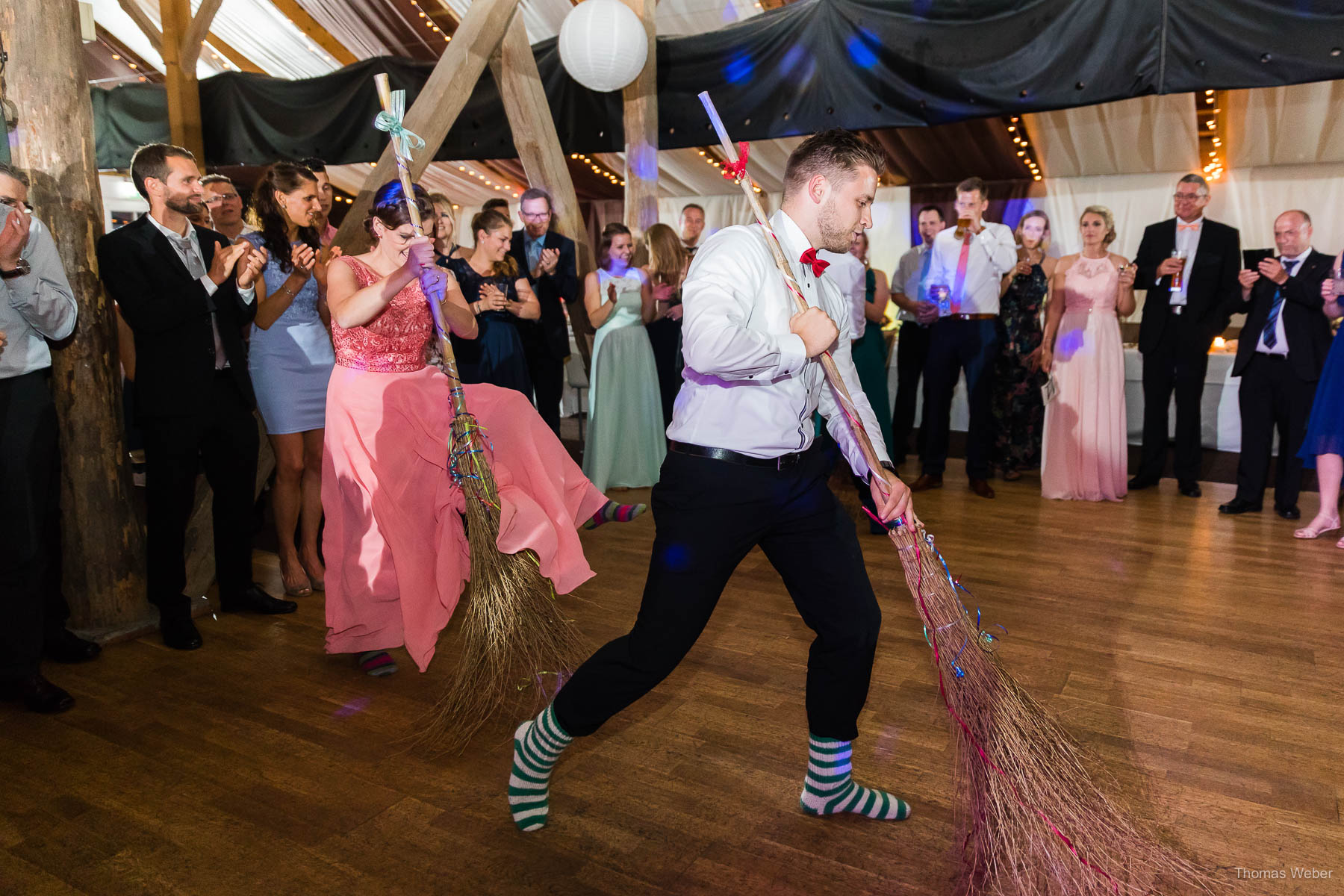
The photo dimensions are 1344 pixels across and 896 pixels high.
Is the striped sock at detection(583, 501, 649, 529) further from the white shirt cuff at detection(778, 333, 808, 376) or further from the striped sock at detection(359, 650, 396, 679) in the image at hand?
the white shirt cuff at detection(778, 333, 808, 376)

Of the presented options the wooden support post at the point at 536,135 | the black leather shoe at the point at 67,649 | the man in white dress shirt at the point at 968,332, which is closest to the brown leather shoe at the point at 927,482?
the man in white dress shirt at the point at 968,332

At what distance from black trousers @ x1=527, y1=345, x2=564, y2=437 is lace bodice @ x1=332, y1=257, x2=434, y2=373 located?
6.81 ft

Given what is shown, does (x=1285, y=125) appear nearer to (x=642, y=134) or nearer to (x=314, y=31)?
(x=642, y=134)

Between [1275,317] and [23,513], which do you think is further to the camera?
[1275,317]

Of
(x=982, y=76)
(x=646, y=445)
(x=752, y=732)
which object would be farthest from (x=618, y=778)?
(x=982, y=76)

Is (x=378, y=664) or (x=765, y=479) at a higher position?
(x=765, y=479)

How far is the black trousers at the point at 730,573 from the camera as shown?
1862 millimetres

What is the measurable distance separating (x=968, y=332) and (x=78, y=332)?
4.70 metres

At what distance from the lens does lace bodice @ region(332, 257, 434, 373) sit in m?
3.09

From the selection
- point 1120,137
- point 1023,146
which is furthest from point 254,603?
point 1120,137

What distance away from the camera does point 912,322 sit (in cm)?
661

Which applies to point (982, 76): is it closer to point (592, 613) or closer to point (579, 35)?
point (579, 35)

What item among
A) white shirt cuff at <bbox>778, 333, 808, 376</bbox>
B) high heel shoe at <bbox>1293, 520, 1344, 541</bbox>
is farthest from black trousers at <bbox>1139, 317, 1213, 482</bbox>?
white shirt cuff at <bbox>778, 333, 808, 376</bbox>

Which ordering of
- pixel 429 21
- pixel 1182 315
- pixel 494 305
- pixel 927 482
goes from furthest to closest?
pixel 429 21, pixel 927 482, pixel 1182 315, pixel 494 305
